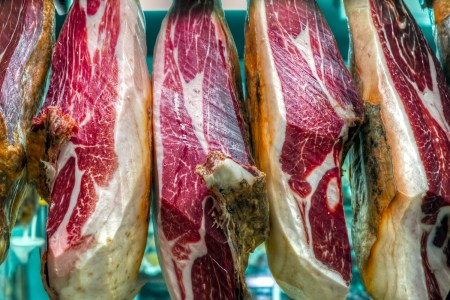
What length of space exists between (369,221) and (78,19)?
96cm

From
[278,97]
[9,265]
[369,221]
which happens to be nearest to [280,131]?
[278,97]

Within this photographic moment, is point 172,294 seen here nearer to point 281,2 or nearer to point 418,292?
point 418,292

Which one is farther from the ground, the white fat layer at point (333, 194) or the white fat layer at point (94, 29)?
the white fat layer at point (94, 29)

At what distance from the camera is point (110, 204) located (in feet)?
4.68

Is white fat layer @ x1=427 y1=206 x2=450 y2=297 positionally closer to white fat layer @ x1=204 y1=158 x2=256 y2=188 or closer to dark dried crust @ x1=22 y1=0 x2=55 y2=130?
white fat layer @ x1=204 y1=158 x2=256 y2=188

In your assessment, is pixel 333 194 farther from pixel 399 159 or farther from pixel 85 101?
pixel 85 101

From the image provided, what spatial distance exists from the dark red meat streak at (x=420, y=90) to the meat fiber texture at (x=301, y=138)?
0.14 m

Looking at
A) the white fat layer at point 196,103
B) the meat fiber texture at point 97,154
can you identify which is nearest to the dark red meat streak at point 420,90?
the white fat layer at point 196,103

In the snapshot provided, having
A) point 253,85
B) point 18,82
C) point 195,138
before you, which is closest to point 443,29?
point 253,85

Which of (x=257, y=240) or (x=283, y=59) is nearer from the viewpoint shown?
(x=257, y=240)

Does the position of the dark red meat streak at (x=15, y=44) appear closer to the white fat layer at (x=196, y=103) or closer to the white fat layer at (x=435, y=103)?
the white fat layer at (x=196, y=103)

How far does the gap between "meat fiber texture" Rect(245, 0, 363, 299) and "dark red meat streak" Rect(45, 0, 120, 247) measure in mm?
380

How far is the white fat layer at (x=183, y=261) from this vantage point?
145 centimetres

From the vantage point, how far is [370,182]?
164cm
